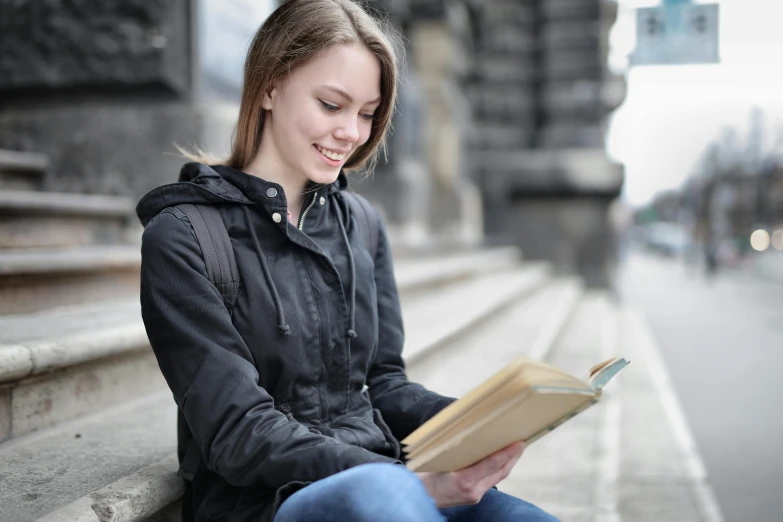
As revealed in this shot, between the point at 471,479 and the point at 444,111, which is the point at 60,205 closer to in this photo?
the point at 471,479

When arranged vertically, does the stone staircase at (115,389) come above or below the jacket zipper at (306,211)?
below

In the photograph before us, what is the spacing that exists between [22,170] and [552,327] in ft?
12.6

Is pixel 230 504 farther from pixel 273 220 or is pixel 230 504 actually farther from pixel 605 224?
pixel 605 224

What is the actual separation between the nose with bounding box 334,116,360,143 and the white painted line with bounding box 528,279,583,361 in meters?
1.63

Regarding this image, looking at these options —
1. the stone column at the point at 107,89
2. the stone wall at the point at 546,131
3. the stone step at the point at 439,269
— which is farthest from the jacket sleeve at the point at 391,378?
the stone wall at the point at 546,131

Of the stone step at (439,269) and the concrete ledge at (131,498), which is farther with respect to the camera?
the stone step at (439,269)

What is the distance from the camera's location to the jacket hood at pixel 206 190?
1.55m

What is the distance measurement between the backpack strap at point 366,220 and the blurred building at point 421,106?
1863mm

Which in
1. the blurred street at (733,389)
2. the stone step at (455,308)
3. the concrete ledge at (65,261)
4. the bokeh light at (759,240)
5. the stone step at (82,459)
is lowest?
the bokeh light at (759,240)

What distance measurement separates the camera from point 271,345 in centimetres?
154

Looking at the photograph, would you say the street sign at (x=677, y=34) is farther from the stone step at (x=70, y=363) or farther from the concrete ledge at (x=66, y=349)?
the concrete ledge at (x=66, y=349)

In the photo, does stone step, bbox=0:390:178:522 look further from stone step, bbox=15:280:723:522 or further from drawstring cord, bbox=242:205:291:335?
drawstring cord, bbox=242:205:291:335

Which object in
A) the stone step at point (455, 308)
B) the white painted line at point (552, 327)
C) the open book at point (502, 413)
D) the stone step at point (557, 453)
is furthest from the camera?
the white painted line at point (552, 327)

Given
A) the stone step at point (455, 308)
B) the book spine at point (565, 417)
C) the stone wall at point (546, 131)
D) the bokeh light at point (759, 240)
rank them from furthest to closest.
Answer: the bokeh light at point (759, 240)
the stone wall at point (546, 131)
the stone step at point (455, 308)
the book spine at point (565, 417)
